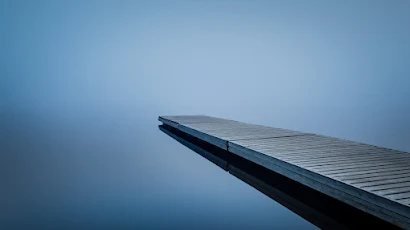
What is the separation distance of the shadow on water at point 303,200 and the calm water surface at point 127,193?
0.10 meters

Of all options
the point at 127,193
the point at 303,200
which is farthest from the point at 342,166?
the point at 127,193

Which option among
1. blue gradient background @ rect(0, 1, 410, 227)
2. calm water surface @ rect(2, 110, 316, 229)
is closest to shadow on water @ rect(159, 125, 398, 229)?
calm water surface @ rect(2, 110, 316, 229)

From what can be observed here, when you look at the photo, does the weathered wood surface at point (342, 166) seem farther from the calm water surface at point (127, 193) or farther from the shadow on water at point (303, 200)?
the calm water surface at point (127, 193)

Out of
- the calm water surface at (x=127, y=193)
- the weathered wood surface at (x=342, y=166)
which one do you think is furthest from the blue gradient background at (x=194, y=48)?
the weathered wood surface at (x=342, y=166)

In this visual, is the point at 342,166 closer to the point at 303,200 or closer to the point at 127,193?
the point at 303,200

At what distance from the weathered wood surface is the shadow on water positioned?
0.61 feet

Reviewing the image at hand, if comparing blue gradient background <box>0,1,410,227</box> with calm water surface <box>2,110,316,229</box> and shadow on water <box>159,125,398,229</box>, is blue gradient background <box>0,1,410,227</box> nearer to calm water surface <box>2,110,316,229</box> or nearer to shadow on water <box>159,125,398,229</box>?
calm water surface <box>2,110,316,229</box>

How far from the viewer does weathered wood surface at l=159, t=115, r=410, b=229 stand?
190 cm

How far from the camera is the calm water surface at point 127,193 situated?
2396 mm

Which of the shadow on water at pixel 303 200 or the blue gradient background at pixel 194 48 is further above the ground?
the blue gradient background at pixel 194 48

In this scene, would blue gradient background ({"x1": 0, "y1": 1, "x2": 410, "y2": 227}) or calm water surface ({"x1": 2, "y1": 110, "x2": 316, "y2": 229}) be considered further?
blue gradient background ({"x1": 0, "y1": 1, "x2": 410, "y2": 227})

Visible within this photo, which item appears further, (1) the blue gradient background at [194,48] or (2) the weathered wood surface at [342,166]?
(1) the blue gradient background at [194,48]

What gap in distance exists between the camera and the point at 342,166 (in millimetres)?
2650

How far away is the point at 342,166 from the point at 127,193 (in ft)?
6.44
